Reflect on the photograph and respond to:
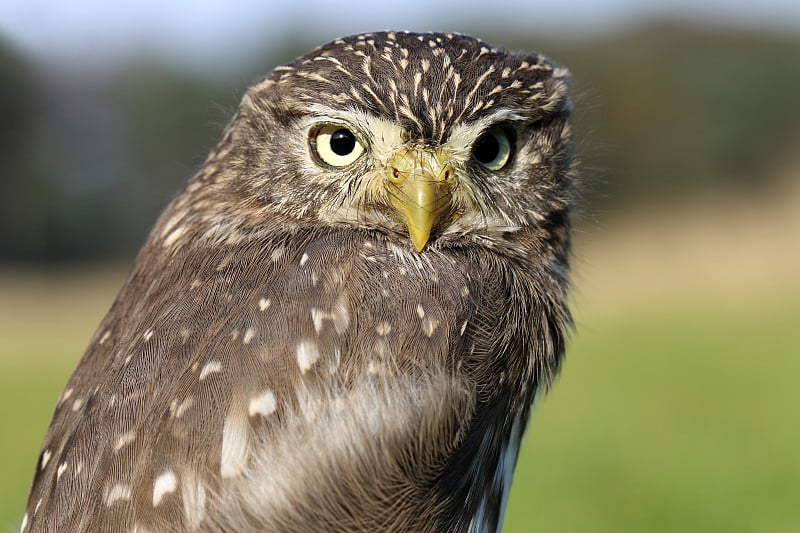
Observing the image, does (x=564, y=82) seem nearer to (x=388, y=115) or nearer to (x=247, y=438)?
(x=388, y=115)

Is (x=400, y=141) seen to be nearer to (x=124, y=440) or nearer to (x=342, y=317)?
(x=342, y=317)

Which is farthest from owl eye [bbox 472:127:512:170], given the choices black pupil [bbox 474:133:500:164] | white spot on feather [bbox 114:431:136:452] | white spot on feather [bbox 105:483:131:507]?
white spot on feather [bbox 105:483:131:507]

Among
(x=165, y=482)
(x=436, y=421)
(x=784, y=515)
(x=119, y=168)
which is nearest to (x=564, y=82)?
(x=436, y=421)

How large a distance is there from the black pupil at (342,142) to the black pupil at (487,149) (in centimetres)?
41

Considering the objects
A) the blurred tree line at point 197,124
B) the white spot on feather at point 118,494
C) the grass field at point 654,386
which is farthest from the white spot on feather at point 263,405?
the blurred tree line at point 197,124

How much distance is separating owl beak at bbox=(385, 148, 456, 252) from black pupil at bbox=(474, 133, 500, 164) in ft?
0.52

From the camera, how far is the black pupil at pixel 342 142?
9.59ft

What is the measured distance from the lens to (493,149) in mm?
3072

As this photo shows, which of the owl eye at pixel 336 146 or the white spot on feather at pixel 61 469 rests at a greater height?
the owl eye at pixel 336 146

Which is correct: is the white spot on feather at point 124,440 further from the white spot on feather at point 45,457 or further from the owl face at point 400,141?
the owl face at point 400,141

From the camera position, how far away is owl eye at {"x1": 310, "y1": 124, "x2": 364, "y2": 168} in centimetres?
292

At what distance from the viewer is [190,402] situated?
247 centimetres

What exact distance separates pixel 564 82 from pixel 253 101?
117 cm

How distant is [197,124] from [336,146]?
23.3 m
